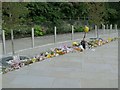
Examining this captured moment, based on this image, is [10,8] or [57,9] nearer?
[10,8]

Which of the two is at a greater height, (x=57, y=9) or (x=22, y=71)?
(x=57, y=9)

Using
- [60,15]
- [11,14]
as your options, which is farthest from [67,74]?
[60,15]

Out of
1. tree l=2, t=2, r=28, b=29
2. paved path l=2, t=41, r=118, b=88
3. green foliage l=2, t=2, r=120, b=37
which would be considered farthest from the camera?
green foliage l=2, t=2, r=120, b=37

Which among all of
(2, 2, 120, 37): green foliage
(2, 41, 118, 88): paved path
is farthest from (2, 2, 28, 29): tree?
(2, 2, 120, 37): green foliage

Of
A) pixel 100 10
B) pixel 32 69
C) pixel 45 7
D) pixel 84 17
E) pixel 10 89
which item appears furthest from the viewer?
pixel 84 17

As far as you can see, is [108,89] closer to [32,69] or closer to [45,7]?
[32,69]

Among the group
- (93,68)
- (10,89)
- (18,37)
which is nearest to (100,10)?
(18,37)

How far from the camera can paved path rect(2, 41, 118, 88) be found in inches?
265

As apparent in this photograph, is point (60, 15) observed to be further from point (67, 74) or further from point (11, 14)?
point (67, 74)

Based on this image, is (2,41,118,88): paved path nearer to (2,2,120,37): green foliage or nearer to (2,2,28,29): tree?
(2,2,28,29): tree

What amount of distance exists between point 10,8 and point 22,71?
2.84 m

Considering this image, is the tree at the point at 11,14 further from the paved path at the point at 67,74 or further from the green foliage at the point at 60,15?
the green foliage at the point at 60,15

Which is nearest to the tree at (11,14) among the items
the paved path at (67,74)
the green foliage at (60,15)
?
the paved path at (67,74)

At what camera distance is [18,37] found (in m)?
19.3
